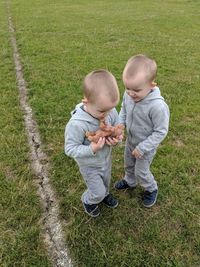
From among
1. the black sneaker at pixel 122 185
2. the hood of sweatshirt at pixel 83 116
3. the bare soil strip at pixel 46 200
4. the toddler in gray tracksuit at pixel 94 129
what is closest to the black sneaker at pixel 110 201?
the toddler in gray tracksuit at pixel 94 129

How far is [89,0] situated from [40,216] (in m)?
21.6

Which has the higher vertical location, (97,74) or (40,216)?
(97,74)

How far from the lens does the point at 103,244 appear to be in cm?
371

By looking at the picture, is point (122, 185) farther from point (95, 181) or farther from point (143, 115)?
point (143, 115)

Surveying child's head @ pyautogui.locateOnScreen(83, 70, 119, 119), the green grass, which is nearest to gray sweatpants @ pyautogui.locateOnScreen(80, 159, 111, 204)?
the green grass

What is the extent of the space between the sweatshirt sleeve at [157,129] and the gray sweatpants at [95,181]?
1.36 ft

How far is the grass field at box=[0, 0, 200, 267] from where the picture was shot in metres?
3.67

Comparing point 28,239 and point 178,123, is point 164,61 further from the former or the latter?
point 28,239

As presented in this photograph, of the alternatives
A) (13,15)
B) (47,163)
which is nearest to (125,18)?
(13,15)

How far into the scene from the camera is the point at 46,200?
4332mm

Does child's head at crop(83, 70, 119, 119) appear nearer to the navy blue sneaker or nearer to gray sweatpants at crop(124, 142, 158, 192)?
gray sweatpants at crop(124, 142, 158, 192)

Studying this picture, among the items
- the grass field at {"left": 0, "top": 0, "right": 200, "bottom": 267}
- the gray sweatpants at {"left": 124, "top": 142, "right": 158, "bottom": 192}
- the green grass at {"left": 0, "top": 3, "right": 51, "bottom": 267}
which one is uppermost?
the gray sweatpants at {"left": 124, "top": 142, "right": 158, "bottom": 192}

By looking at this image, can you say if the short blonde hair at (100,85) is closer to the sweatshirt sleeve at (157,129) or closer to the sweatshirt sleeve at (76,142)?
the sweatshirt sleeve at (76,142)

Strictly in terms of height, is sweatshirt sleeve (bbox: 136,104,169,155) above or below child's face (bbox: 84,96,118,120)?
below
